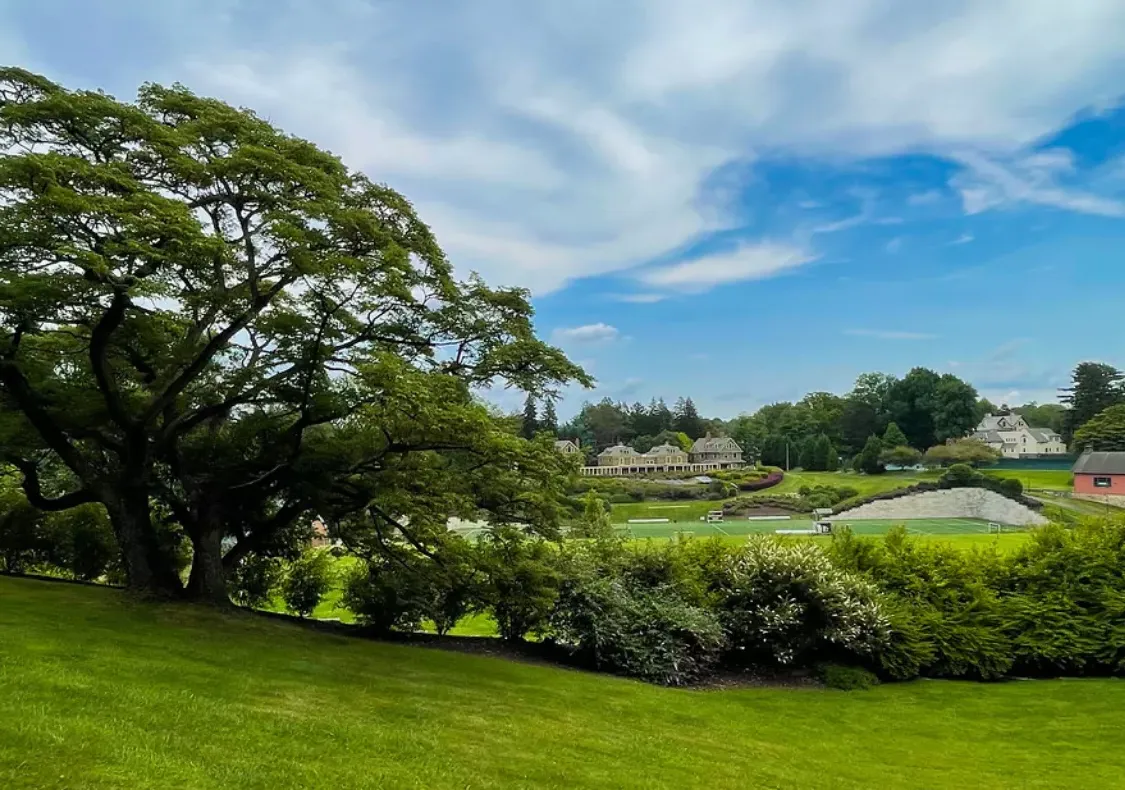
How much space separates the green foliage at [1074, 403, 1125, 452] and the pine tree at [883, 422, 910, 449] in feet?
57.5

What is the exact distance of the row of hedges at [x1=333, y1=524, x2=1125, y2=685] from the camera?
39.7 feet

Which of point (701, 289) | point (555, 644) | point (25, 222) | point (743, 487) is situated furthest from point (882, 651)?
point (743, 487)

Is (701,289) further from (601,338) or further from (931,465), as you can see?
(931,465)

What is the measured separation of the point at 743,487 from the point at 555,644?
2361 inches

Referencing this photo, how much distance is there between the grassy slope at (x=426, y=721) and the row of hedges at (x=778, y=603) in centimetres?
76

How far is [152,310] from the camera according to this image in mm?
10750

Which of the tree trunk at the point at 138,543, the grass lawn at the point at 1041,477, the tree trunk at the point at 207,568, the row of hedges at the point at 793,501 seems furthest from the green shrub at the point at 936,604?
the grass lawn at the point at 1041,477

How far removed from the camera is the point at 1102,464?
5616cm

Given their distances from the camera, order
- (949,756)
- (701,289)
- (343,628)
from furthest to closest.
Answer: (701,289), (343,628), (949,756)

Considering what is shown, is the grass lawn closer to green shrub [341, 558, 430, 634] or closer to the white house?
the white house

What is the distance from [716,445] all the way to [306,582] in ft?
275

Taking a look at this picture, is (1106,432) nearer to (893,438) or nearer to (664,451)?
(893,438)

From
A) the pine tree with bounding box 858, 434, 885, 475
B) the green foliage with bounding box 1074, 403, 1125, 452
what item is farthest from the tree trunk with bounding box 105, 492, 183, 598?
the green foliage with bounding box 1074, 403, 1125, 452

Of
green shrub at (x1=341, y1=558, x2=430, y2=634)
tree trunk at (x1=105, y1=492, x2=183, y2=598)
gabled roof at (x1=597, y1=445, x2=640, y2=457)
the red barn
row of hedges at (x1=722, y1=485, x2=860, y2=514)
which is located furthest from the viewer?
gabled roof at (x1=597, y1=445, x2=640, y2=457)
